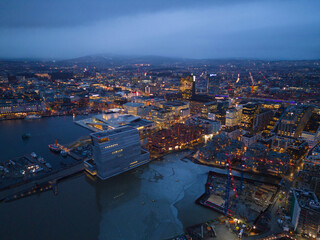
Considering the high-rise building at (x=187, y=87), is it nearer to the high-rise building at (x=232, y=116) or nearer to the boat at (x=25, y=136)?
the high-rise building at (x=232, y=116)

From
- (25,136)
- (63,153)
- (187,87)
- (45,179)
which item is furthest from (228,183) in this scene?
(187,87)

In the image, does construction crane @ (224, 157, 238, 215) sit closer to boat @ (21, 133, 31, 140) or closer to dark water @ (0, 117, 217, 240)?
dark water @ (0, 117, 217, 240)

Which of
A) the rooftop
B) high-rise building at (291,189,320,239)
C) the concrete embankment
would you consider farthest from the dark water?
high-rise building at (291,189,320,239)

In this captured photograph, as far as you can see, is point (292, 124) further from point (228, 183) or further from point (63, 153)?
point (63, 153)

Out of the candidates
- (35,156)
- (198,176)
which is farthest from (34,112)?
(198,176)

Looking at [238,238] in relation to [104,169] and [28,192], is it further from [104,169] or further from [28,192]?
[28,192]
